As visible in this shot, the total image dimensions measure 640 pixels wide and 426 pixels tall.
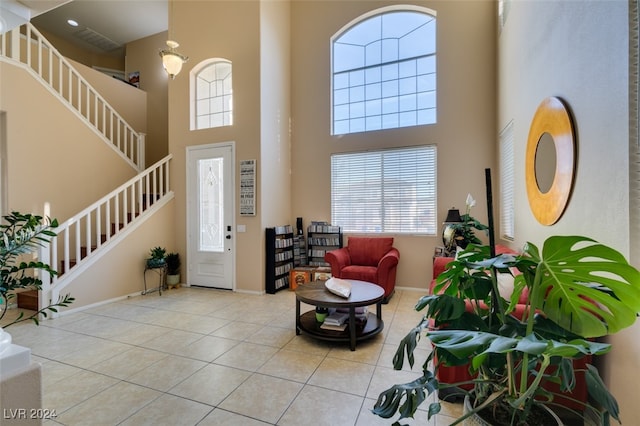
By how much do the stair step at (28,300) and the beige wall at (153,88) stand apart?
3857 mm

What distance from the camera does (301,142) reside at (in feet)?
18.8

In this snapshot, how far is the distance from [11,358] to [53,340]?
8.61 ft

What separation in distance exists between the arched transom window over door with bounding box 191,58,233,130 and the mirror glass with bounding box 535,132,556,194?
4595 mm

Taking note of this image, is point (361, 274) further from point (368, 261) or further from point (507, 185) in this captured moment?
point (507, 185)

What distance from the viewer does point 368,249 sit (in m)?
4.89

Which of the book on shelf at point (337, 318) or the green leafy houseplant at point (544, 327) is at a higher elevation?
the green leafy houseplant at point (544, 327)

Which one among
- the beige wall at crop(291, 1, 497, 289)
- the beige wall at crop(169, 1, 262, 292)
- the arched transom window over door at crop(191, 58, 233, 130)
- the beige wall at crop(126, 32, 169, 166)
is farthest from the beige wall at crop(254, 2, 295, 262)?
the beige wall at crop(126, 32, 169, 166)

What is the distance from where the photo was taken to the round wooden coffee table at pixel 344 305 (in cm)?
284

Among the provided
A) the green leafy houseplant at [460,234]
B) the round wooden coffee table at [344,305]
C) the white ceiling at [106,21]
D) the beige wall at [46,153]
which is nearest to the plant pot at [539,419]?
the round wooden coffee table at [344,305]

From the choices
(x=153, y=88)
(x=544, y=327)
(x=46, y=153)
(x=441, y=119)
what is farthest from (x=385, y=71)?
(x=46, y=153)

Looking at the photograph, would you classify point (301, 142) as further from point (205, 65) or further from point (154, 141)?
point (154, 141)

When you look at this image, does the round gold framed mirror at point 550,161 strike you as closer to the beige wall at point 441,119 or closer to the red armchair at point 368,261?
the beige wall at point 441,119

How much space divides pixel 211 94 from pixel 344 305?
4.71 m

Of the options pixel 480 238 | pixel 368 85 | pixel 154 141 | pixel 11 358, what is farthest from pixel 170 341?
pixel 154 141
